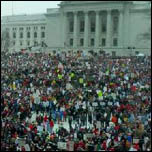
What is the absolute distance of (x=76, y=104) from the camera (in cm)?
2328

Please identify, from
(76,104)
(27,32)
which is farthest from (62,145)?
(27,32)

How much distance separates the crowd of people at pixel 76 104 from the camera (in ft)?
54.4

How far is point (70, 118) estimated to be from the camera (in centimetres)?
2200

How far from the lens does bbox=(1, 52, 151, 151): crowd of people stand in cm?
1658

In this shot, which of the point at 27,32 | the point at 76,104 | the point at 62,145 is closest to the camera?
the point at 62,145

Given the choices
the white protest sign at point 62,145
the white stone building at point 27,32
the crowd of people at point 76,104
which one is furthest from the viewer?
the white stone building at point 27,32

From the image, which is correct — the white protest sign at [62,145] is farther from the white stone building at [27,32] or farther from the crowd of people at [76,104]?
the white stone building at [27,32]

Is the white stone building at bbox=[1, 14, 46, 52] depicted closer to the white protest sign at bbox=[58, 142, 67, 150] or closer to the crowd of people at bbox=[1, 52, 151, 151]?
the crowd of people at bbox=[1, 52, 151, 151]

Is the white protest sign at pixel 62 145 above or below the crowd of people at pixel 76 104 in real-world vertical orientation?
below

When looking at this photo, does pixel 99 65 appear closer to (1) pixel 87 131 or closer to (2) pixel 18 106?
(2) pixel 18 106

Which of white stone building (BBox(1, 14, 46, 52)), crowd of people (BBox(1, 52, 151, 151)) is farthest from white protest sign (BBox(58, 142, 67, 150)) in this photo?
white stone building (BBox(1, 14, 46, 52))

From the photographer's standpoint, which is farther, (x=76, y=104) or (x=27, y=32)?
(x=27, y=32)

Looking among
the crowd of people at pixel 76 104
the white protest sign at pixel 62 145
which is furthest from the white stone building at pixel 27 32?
the white protest sign at pixel 62 145

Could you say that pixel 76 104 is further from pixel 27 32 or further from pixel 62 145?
pixel 27 32
